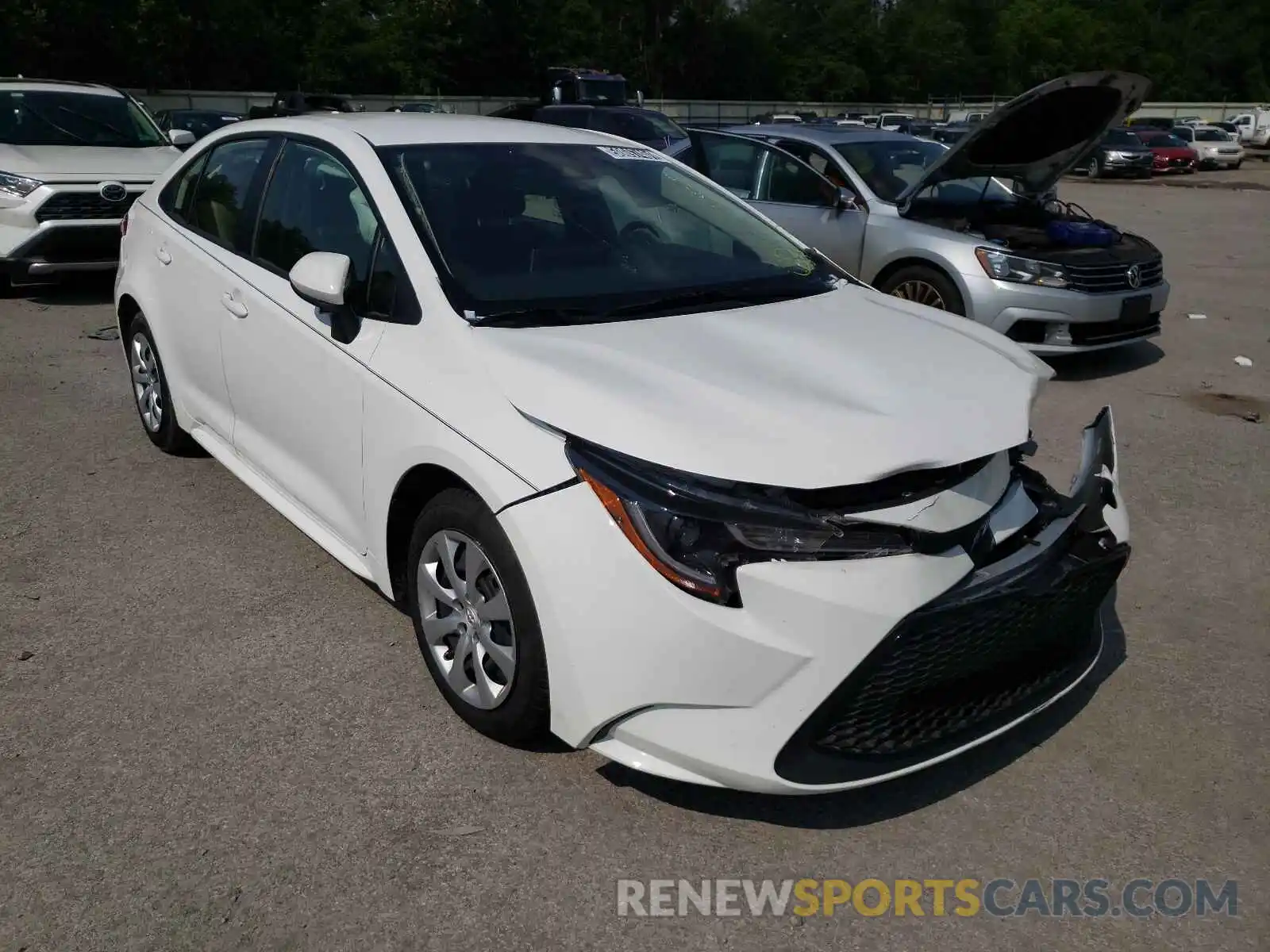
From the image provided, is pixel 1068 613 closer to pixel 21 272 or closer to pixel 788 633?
pixel 788 633

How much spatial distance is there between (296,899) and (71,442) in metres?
3.89

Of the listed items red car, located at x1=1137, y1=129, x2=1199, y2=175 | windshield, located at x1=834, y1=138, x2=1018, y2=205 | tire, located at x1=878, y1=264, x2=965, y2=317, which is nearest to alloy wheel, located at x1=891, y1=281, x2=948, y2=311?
tire, located at x1=878, y1=264, x2=965, y2=317

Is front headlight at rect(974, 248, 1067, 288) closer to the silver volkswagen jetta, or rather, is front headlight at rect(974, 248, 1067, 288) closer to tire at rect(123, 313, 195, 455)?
the silver volkswagen jetta

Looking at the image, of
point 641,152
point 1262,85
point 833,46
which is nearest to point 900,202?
point 641,152

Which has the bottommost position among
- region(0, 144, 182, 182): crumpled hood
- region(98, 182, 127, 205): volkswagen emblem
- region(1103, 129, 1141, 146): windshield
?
region(1103, 129, 1141, 146): windshield

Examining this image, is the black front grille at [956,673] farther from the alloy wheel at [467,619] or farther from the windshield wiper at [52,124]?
the windshield wiper at [52,124]

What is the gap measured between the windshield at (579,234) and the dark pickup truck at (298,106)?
158cm

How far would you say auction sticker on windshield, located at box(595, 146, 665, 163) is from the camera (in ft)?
14.1

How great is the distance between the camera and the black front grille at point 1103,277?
6.97m

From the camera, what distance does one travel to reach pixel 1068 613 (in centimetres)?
294

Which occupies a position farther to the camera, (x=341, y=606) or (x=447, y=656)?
(x=341, y=606)

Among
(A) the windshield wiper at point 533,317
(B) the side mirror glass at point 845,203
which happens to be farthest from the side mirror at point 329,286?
(B) the side mirror glass at point 845,203

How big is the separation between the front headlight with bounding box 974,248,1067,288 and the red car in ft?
105

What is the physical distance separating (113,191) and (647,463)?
7830 millimetres
